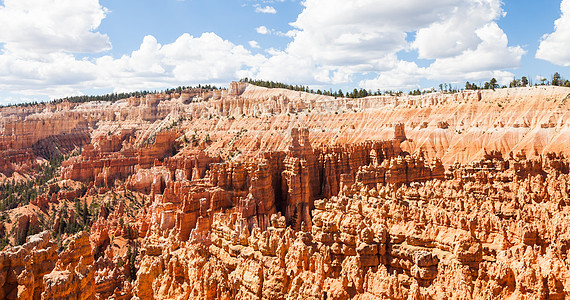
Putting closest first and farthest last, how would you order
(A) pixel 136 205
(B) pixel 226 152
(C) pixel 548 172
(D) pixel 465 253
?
(D) pixel 465 253
(C) pixel 548 172
(A) pixel 136 205
(B) pixel 226 152

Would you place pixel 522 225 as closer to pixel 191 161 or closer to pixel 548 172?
pixel 548 172

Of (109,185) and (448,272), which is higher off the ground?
(448,272)

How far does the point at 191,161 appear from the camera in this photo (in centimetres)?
6625

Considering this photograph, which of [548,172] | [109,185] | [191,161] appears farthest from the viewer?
[109,185]

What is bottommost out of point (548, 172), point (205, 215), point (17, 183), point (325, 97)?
point (17, 183)

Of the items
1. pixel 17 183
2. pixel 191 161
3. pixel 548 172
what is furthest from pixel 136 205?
pixel 548 172

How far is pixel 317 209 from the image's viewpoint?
1258 inches

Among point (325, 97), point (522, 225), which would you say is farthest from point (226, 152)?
point (522, 225)

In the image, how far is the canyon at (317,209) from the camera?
44.1ft

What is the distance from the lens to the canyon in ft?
44.1

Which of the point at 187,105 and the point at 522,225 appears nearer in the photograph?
the point at 522,225

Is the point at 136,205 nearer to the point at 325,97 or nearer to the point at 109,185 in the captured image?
the point at 109,185

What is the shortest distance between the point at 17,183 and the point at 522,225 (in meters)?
90.5

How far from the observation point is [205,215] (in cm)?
3503
